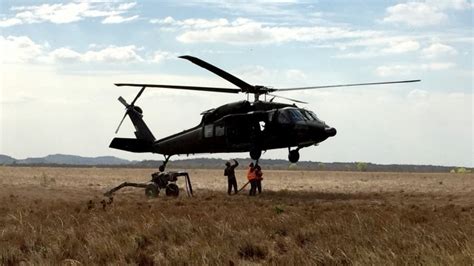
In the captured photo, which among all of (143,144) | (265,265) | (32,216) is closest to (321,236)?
(265,265)

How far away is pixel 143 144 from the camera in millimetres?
31016

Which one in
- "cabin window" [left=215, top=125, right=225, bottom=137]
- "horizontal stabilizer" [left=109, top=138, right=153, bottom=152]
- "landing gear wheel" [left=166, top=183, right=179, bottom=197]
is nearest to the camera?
"landing gear wheel" [left=166, top=183, right=179, bottom=197]

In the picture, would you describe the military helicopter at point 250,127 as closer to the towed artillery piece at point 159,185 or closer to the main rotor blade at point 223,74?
the main rotor blade at point 223,74

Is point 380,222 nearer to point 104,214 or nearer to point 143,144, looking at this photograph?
point 104,214

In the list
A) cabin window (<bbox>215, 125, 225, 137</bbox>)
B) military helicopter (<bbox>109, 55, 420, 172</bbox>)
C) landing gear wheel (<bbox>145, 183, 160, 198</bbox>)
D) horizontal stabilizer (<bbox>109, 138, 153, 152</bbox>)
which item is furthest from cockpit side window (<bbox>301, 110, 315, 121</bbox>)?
horizontal stabilizer (<bbox>109, 138, 153, 152</bbox>)

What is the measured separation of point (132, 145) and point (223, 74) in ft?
28.9

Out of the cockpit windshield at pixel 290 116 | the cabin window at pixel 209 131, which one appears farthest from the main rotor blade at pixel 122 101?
the cockpit windshield at pixel 290 116

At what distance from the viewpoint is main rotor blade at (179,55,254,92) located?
22.9 metres

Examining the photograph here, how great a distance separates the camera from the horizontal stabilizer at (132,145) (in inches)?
1192

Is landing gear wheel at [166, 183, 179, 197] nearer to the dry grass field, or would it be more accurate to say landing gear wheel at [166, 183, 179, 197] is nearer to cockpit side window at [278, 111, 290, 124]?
cockpit side window at [278, 111, 290, 124]

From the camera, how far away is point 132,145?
101ft

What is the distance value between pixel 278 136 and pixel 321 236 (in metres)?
13.3

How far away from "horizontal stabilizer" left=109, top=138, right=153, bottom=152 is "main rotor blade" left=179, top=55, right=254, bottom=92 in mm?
7392

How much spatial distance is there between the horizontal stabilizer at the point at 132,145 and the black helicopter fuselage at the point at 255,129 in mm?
3760
